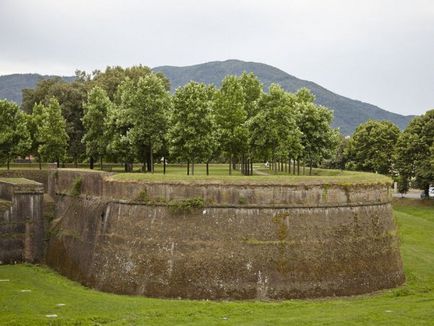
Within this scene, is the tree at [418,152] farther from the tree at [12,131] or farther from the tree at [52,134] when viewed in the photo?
the tree at [12,131]

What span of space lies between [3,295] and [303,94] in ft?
108

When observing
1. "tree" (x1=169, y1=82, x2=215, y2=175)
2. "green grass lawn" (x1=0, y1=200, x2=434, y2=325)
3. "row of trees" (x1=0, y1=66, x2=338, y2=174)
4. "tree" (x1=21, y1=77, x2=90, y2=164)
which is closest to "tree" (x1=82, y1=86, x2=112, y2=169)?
"row of trees" (x1=0, y1=66, x2=338, y2=174)

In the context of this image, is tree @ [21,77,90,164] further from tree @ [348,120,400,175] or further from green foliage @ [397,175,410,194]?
green foliage @ [397,175,410,194]

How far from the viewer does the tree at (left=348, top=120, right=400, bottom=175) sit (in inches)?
2943

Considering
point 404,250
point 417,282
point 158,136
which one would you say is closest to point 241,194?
point 417,282

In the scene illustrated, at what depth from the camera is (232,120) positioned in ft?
147

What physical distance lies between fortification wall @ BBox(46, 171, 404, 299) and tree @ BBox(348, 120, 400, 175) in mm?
42631

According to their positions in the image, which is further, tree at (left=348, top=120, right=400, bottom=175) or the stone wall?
tree at (left=348, top=120, right=400, bottom=175)

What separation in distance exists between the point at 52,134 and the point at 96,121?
15.9ft

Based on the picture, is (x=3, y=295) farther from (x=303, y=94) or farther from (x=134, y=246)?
(x=303, y=94)

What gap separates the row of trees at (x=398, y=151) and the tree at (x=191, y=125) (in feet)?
95.4

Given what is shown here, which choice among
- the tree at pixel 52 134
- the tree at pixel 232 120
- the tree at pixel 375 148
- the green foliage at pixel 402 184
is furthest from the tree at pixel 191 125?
the tree at pixel 375 148

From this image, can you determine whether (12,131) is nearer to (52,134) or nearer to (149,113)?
(52,134)

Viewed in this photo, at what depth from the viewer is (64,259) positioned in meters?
38.2
